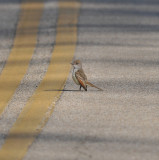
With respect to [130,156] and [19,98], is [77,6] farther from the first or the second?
[130,156]

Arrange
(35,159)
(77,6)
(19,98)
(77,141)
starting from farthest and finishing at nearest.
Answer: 1. (77,6)
2. (19,98)
3. (77,141)
4. (35,159)

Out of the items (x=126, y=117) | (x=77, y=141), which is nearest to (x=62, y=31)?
(x=126, y=117)

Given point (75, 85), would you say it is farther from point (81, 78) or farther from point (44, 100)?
point (44, 100)

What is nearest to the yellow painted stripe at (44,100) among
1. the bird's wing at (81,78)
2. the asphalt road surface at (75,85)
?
the asphalt road surface at (75,85)

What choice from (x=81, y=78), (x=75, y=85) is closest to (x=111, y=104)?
(x=81, y=78)

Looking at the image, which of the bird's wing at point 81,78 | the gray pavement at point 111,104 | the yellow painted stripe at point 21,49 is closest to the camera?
the gray pavement at point 111,104

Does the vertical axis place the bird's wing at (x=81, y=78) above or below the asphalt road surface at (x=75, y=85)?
above

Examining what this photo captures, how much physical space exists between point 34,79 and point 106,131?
2.80 meters

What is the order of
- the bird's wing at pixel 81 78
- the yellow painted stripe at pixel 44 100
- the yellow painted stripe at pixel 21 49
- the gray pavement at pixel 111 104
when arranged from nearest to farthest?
the gray pavement at pixel 111 104, the yellow painted stripe at pixel 44 100, the bird's wing at pixel 81 78, the yellow painted stripe at pixel 21 49

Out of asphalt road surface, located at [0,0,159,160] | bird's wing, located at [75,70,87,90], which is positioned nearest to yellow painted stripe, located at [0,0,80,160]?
asphalt road surface, located at [0,0,159,160]

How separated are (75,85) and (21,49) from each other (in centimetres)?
284

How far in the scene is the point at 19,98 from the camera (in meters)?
8.54

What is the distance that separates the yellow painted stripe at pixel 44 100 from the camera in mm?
6551

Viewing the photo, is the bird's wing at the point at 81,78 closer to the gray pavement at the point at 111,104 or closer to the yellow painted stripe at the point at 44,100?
the gray pavement at the point at 111,104
